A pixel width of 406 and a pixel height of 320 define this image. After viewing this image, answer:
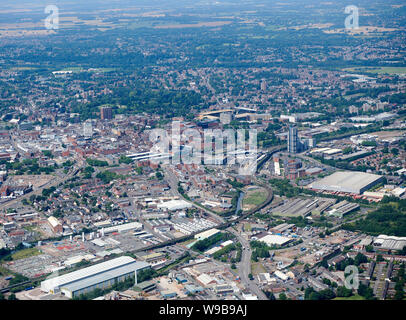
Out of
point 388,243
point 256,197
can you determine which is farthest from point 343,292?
point 256,197

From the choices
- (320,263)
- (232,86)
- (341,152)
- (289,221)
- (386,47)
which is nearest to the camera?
(320,263)

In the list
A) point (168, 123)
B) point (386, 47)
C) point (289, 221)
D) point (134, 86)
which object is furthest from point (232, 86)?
point (289, 221)

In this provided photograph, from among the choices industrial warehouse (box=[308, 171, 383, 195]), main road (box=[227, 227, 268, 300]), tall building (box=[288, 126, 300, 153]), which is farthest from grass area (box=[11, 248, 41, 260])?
tall building (box=[288, 126, 300, 153])

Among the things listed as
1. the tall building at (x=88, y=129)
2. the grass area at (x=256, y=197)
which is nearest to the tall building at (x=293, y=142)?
the grass area at (x=256, y=197)

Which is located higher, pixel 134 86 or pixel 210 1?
pixel 210 1

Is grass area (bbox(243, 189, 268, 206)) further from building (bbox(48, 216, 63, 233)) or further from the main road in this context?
building (bbox(48, 216, 63, 233))

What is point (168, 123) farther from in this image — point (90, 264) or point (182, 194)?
point (90, 264)

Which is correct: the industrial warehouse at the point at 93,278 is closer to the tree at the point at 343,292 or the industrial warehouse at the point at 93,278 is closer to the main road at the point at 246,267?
the main road at the point at 246,267
